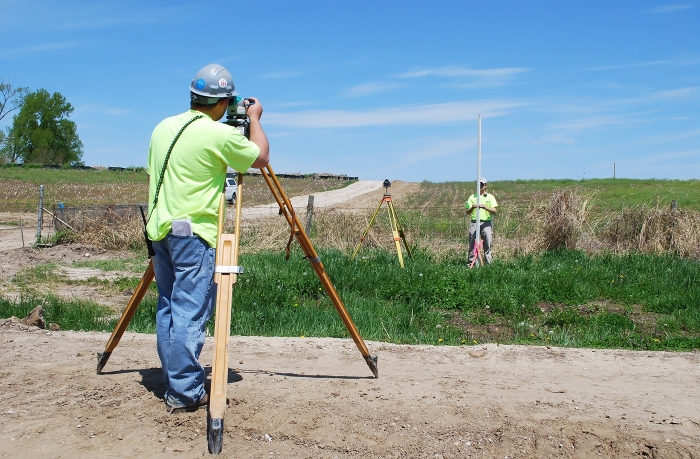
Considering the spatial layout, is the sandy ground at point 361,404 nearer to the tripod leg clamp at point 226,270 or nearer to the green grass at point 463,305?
the tripod leg clamp at point 226,270

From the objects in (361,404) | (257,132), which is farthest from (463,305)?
(257,132)

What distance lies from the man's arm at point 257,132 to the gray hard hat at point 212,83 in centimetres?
17

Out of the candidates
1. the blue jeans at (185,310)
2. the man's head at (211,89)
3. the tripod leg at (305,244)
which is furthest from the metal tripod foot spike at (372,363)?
the man's head at (211,89)

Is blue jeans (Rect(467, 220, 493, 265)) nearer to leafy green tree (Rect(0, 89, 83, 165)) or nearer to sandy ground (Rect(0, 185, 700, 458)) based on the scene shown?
sandy ground (Rect(0, 185, 700, 458))

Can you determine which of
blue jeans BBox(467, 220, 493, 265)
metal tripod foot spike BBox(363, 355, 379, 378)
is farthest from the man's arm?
blue jeans BBox(467, 220, 493, 265)

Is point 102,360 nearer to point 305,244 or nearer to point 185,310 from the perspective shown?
point 185,310

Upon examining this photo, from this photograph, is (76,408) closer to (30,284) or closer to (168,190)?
(168,190)

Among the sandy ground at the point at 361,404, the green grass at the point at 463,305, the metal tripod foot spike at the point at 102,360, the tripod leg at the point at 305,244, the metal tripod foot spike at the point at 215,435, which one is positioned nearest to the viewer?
the metal tripod foot spike at the point at 215,435

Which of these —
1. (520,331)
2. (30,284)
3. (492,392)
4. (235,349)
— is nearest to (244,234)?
(30,284)

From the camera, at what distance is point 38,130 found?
88625 mm

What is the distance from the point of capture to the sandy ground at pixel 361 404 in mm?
4523

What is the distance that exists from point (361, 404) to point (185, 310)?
4.79ft

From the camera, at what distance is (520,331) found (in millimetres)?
9297

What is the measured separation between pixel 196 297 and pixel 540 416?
2.51 meters
